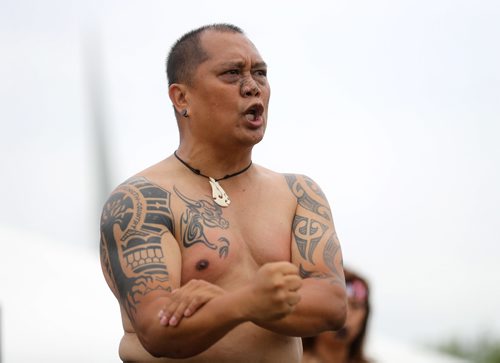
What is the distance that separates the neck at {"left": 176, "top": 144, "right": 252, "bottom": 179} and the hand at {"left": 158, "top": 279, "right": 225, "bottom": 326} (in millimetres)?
892

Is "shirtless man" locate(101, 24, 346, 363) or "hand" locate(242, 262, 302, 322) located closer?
"hand" locate(242, 262, 302, 322)

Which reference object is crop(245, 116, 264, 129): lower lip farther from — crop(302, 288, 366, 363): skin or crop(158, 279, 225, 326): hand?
crop(302, 288, 366, 363): skin

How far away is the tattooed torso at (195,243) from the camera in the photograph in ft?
19.5

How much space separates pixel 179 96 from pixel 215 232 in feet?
2.57

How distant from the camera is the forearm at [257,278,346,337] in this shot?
577 cm

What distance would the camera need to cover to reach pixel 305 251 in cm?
625

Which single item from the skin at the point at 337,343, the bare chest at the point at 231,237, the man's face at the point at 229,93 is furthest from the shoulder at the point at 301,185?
the skin at the point at 337,343

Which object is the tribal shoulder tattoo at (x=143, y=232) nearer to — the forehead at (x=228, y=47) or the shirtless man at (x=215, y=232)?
the shirtless man at (x=215, y=232)

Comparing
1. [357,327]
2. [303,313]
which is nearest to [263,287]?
[303,313]

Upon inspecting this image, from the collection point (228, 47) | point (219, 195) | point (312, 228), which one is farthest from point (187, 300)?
point (228, 47)

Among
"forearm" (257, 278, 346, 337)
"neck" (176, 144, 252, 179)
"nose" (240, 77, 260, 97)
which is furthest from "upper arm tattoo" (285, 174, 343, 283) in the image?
"nose" (240, 77, 260, 97)

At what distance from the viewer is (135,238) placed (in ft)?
19.7

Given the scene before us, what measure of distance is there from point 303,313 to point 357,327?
13.1ft

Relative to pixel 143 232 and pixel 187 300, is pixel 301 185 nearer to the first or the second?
pixel 143 232
